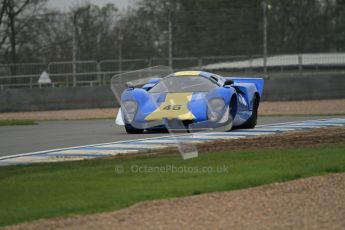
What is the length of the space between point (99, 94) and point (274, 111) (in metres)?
7.88

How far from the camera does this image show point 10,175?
31.4 ft

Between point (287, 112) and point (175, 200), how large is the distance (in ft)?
51.2

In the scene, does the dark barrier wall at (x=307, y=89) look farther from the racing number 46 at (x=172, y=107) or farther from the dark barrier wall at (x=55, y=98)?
the racing number 46 at (x=172, y=107)

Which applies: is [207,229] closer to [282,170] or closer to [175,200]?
[175,200]

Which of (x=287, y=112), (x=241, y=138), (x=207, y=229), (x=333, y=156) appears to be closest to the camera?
(x=207, y=229)

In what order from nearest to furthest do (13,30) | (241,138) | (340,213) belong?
(340,213)
(241,138)
(13,30)

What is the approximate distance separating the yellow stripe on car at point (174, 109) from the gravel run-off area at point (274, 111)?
7.74 meters

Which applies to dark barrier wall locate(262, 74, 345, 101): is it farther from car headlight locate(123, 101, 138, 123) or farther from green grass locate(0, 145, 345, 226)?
green grass locate(0, 145, 345, 226)

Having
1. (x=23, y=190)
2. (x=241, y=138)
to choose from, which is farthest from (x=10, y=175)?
(x=241, y=138)

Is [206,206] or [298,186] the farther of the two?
[298,186]

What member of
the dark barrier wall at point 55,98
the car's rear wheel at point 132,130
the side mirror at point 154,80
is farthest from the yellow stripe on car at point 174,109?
the dark barrier wall at point 55,98

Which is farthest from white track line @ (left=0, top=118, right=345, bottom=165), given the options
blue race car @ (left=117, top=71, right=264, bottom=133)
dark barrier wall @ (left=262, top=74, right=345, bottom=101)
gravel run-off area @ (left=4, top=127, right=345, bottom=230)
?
dark barrier wall @ (left=262, top=74, right=345, bottom=101)

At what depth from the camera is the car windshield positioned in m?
15.4

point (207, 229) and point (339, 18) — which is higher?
point (339, 18)
